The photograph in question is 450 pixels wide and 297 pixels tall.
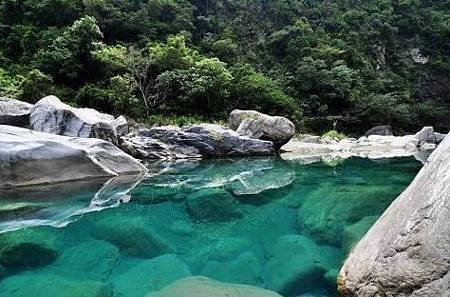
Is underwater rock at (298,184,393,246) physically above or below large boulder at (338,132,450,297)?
below

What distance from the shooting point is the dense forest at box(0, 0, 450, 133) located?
24641 millimetres

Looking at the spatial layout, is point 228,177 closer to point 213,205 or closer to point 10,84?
point 213,205

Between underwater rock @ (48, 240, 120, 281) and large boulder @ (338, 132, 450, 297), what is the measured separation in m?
2.69

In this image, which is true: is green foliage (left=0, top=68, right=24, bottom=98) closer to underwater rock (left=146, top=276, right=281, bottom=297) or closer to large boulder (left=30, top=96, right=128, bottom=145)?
large boulder (left=30, top=96, right=128, bottom=145)

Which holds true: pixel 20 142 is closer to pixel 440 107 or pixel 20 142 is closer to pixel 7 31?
pixel 7 31

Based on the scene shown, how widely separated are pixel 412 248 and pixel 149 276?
276 centimetres

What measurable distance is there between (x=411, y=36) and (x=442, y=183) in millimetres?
46293

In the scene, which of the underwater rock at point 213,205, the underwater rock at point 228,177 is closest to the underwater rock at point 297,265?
the underwater rock at point 213,205

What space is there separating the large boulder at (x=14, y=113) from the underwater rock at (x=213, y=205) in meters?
8.57

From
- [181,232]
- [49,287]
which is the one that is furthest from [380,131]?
[49,287]

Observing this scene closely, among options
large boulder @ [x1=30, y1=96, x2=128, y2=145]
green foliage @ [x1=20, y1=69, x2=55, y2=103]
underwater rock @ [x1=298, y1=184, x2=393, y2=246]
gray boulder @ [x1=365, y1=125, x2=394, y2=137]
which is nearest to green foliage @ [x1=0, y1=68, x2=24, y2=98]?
green foliage @ [x1=20, y1=69, x2=55, y2=103]

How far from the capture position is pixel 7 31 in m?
29.5

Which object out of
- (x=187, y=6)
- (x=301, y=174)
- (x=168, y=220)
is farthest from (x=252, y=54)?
(x=168, y=220)

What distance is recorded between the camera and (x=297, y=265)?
4816 millimetres
